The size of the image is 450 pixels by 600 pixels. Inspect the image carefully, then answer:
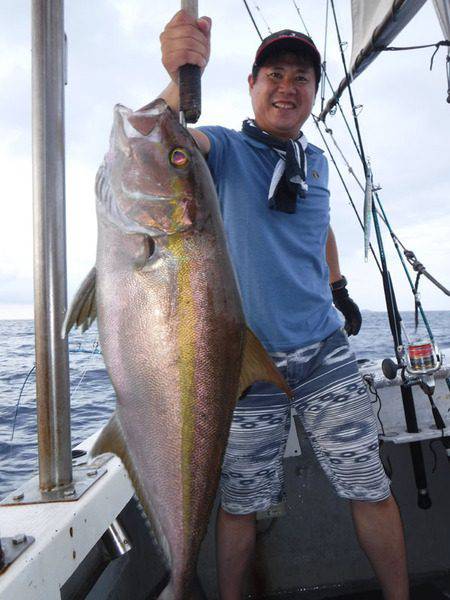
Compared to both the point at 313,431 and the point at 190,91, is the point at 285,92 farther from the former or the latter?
the point at 313,431

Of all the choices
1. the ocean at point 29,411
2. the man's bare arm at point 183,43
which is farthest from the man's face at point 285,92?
the ocean at point 29,411

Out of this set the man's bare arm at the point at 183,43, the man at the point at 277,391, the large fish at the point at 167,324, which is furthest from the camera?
the man at the point at 277,391

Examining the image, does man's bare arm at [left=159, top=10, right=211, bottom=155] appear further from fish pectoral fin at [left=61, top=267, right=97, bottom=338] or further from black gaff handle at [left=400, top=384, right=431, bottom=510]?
black gaff handle at [left=400, top=384, right=431, bottom=510]

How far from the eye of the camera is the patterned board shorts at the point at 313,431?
85.3 inches

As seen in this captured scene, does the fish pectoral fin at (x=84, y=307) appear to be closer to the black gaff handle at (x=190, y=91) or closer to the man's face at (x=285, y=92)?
the black gaff handle at (x=190, y=91)

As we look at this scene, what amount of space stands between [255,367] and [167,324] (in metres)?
0.28

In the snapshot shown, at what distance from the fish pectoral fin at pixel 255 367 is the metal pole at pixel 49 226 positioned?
62 centimetres

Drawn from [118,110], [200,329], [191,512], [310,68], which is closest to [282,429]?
[191,512]

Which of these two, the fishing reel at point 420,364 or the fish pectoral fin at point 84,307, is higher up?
the fish pectoral fin at point 84,307

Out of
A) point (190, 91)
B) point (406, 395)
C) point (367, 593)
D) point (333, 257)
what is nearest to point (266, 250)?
point (190, 91)

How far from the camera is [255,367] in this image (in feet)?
4.44

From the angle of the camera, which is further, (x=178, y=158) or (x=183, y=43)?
(x=183, y=43)

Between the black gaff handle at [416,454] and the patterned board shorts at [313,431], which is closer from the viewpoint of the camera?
the patterned board shorts at [313,431]

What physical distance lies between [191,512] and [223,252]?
2.23 feet
